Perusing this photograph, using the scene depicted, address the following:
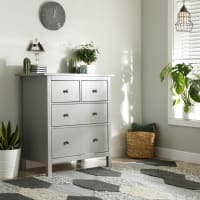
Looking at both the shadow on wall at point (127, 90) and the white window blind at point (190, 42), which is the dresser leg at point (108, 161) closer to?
the shadow on wall at point (127, 90)

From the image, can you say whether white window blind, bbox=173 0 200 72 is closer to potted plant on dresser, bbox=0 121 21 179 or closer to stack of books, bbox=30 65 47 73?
stack of books, bbox=30 65 47 73

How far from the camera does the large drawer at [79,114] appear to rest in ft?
15.0

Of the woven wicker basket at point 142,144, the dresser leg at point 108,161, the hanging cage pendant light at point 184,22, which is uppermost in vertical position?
the hanging cage pendant light at point 184,22

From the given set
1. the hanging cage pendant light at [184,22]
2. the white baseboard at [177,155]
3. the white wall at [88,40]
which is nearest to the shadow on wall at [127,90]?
the white wall at [88,40]

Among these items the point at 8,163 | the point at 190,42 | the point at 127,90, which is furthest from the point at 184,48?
the point at 8,163

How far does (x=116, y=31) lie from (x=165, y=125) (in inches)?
50.7

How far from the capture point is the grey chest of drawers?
4512mm

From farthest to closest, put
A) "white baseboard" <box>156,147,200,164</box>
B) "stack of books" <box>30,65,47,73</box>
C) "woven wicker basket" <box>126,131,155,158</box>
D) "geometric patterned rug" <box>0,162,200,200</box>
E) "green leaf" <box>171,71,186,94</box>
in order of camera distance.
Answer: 1. "woven wicker basket" <box>126,131,155,158</box>
2. "white baseboard" <box>156,147,200,164</box>
3. "green leaf" <box>171,71,186,94</box>
4. "stack of books" <box>30,65,47,73</box>
5. "geometric patterned rug" <box>0,162,200,200</box>

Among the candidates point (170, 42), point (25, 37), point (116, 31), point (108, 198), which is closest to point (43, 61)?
point (25, 37)

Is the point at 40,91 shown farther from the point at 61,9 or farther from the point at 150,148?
the point at 150,148

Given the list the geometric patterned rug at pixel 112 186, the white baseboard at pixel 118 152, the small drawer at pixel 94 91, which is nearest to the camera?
the geometric patterned rug at pixel 112 186

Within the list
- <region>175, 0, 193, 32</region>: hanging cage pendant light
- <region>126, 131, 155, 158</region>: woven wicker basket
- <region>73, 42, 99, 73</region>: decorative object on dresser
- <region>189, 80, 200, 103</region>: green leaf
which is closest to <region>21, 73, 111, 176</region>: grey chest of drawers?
<region>73, 42, 99, 73</region>: decorative object on dresser

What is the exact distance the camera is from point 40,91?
4.56 meters

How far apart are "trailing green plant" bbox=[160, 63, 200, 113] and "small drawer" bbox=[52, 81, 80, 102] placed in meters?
1.15
